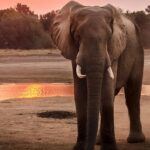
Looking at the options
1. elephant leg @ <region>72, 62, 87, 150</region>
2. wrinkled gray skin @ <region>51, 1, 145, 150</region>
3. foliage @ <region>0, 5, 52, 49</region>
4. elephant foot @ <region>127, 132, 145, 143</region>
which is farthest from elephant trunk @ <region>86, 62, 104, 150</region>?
foliage @ <region>0, 5, 52, 49</region>

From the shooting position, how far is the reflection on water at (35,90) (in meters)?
22.2

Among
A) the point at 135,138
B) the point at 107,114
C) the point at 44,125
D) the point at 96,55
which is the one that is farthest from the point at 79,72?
the point at 44,125

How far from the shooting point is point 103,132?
1065 centimetres

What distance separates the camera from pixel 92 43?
9578 millimetres

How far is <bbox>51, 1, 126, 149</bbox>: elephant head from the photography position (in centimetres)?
945

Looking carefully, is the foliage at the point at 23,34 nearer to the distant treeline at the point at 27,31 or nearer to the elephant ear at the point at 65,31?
the distant treeline at the point at 27,31

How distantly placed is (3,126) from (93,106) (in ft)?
17.7

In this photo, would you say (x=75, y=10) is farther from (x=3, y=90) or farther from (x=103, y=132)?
(x=3, y=90)

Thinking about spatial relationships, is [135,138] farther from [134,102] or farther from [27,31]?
[27,31]

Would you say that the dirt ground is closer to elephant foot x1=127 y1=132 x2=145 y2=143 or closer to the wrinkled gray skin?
elephant foot x1=127 y1=132 x2=145 y2=143

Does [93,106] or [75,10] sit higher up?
[75,10]

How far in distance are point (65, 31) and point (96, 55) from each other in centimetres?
114

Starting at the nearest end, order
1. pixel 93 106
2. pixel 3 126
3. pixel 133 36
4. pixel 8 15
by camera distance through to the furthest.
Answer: pixel 93 106 < pixel 133 36 < pixel 3 126 < pixel 8 15

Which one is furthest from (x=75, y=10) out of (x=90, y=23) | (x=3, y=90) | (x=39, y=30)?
(x=39, y=30)
